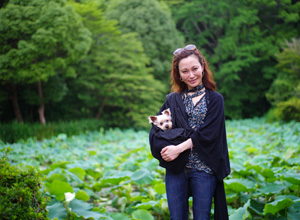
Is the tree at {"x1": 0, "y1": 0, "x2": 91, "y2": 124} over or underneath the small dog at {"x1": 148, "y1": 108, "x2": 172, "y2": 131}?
over

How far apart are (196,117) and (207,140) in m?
0.17

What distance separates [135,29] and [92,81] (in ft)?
13.0

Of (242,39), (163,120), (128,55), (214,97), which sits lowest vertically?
(163,120)

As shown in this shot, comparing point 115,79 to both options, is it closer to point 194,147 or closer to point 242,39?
point 242,39

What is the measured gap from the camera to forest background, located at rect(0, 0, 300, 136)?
20.7ft

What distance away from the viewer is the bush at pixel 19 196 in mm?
1386

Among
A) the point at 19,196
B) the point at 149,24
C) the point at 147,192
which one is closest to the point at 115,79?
the point at 149,24

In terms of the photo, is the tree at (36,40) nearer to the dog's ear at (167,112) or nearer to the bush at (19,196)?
the bush at (19,196)

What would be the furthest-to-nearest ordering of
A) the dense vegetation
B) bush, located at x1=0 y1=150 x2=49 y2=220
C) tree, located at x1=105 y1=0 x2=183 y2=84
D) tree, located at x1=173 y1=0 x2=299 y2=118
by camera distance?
1. tree, located at x1=173 y1=0 x2=299 y2=118
2. tree, located at x1=105 y1=0 x2=183 y2=84
3. the dense vegetation
4. bush, located at x1=0 y1=150 x2=49 y2=220

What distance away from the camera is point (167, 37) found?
14.1m

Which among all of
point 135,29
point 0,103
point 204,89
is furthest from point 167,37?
point 204,89

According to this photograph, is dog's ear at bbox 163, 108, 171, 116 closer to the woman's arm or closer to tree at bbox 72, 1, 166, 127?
the woman's arm

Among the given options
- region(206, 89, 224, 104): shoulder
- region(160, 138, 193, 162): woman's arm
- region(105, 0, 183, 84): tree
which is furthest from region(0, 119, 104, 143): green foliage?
region(105, 0, 183, 84): tree

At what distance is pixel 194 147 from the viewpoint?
4.99 feet
